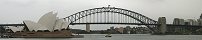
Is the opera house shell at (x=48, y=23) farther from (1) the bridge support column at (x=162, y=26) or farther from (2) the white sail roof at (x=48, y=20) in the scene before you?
(1) the bridge support column at (x=162, y=26)

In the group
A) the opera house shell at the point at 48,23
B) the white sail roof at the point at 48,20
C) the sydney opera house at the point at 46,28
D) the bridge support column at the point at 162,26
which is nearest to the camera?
the white sail roof at the point at 48,20

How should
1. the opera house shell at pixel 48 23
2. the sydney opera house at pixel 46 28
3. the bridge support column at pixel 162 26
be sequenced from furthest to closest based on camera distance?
the bridge support column at pixel 162 26 < the sydney opera house at pixel 46 28 < the opera house shell at pixel 48 23

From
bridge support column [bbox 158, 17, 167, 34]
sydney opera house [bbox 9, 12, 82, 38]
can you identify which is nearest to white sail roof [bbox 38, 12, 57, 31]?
sydney opera house [bbox 9, 12, 82, 38]

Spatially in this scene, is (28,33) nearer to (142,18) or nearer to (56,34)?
(56,34)

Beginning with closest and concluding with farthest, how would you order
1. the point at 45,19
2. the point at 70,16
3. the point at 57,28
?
the point at 45,19, the point at 57,28, the point at 70,16

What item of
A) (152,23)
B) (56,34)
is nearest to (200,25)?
(152,23)

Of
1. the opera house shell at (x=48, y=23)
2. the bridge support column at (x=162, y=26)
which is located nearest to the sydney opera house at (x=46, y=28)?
the opera house shell at (x=48, y=23)

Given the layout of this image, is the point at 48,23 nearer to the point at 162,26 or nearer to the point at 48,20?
the point at 48,20

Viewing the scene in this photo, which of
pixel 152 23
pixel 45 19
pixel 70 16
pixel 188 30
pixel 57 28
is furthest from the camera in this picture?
pixel 188 30
